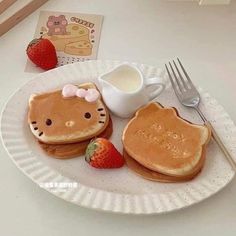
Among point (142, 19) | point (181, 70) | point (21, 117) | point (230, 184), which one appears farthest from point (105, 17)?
point (230, 184)

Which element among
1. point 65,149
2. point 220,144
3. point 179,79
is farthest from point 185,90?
point 65,149

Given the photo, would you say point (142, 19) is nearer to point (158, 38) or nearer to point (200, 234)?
point (158, 38)

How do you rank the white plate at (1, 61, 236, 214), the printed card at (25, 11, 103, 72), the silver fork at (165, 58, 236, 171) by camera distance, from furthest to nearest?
the printed card at (25, 11, 103, 72)
the silver fork at (165, 58, 236, 171)
the white plate at (1, 61, 236, 214)

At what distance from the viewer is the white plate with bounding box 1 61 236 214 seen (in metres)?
0.74

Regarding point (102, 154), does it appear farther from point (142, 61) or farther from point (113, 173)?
point (142, 61)

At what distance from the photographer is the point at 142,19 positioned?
1.07 metres

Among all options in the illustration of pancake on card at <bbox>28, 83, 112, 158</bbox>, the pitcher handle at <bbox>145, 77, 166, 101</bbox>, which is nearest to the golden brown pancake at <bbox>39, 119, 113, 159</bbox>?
the illustration of pancake on card at <bbox>28, 83, 112, 158</bbox>

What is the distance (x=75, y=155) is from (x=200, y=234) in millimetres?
218

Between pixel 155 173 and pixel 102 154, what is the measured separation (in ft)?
0.27

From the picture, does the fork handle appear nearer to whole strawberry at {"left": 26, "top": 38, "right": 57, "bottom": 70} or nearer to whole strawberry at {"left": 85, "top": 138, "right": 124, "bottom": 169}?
whole strawberry at {"left": 85, "top": 138, "right": 124, "bottom": 169}

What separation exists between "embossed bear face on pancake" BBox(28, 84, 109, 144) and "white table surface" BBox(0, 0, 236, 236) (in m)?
0.08

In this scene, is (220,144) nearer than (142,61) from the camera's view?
Yes

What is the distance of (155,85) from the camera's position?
84 cm

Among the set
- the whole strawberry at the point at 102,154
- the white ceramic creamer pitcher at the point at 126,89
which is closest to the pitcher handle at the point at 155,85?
the white ceramic creamer pitcher at the point at 126,89
